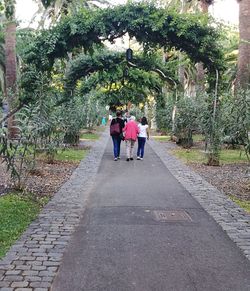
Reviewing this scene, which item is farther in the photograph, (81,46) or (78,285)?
(81,46)

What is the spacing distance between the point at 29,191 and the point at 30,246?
12.5ft

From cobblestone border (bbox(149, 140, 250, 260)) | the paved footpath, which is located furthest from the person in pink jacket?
the paved footpath

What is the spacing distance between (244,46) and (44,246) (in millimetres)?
15315

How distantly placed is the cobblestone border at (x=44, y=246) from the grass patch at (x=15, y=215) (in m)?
0.11

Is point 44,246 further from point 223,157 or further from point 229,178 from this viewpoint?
point 223,157

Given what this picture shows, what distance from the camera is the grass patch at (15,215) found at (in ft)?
20.2

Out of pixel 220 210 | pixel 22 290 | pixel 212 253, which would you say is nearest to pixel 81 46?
pixel 220 210

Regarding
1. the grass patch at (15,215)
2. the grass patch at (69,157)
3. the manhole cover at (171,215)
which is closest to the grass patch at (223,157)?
the grass patch at (69,157)

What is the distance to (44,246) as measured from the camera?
588 centimetres

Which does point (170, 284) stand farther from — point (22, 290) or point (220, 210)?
point (220, 210)

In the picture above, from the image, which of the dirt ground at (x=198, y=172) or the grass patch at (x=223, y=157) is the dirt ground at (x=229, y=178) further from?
the grass patch at (x=223, y=157)

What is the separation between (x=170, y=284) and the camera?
15.3 feet

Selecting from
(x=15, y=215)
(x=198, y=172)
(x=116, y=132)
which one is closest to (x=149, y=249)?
(x=15, y=215)

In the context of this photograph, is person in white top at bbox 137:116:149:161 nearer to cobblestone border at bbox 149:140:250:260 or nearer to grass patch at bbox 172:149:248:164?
grass patch at bbox 172:149:248:164
